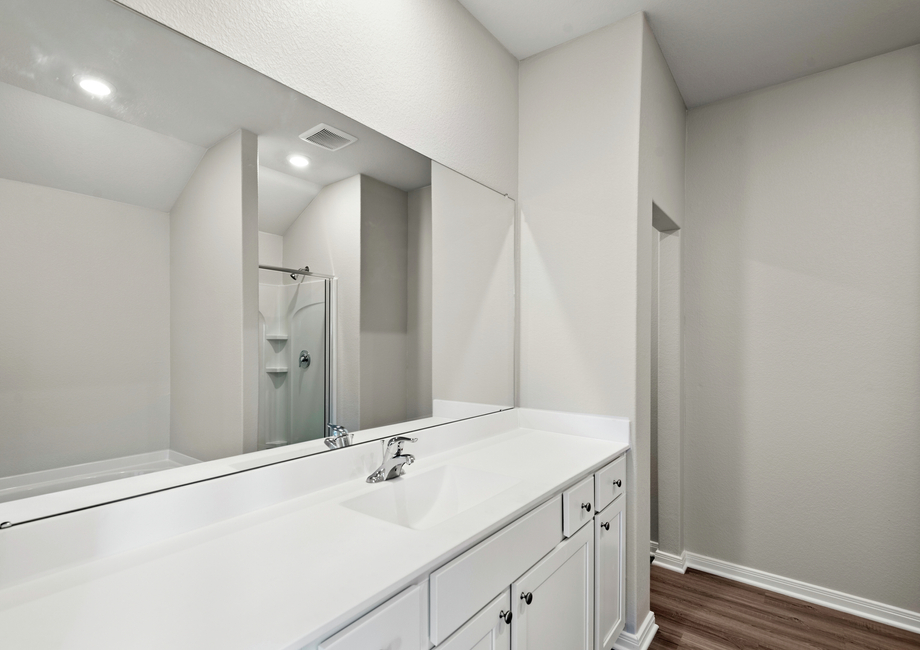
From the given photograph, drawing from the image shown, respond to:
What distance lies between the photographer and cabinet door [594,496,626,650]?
1.65m

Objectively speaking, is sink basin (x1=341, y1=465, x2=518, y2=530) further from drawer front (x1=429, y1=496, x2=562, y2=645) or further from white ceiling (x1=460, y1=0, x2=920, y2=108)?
white ceiling (x1=460, y1=0, x2=920, y2=108)

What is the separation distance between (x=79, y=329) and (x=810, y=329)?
2981mm

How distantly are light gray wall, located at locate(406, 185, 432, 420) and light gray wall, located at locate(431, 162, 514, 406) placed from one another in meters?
0.04

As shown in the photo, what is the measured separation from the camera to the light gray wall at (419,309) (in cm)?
168

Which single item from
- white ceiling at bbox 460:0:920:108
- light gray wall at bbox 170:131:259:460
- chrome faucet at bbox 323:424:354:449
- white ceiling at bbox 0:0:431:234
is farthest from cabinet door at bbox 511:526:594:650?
white ceiling at bbox 460:0:920:108

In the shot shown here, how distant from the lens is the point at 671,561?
2645 millimetres

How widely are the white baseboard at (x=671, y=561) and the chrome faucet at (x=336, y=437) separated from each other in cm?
222

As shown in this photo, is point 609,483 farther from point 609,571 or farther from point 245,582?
point 245,582

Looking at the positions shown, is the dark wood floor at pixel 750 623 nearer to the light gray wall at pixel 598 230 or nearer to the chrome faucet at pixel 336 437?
the light gray wall at pixel 598 230

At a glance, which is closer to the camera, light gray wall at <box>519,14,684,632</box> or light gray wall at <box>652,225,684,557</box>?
light gray wall at <box>519,14,684,632</box>

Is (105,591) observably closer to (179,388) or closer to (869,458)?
(179,388)

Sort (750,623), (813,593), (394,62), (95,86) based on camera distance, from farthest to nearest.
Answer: (813,593) < (750,623) < (394,62) < (95,86)

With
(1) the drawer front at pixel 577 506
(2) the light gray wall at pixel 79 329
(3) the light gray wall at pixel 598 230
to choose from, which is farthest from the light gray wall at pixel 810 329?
(2) the light gray wall at pixel 79 329

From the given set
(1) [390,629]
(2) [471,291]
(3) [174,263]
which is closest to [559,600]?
(1) [390,629]
